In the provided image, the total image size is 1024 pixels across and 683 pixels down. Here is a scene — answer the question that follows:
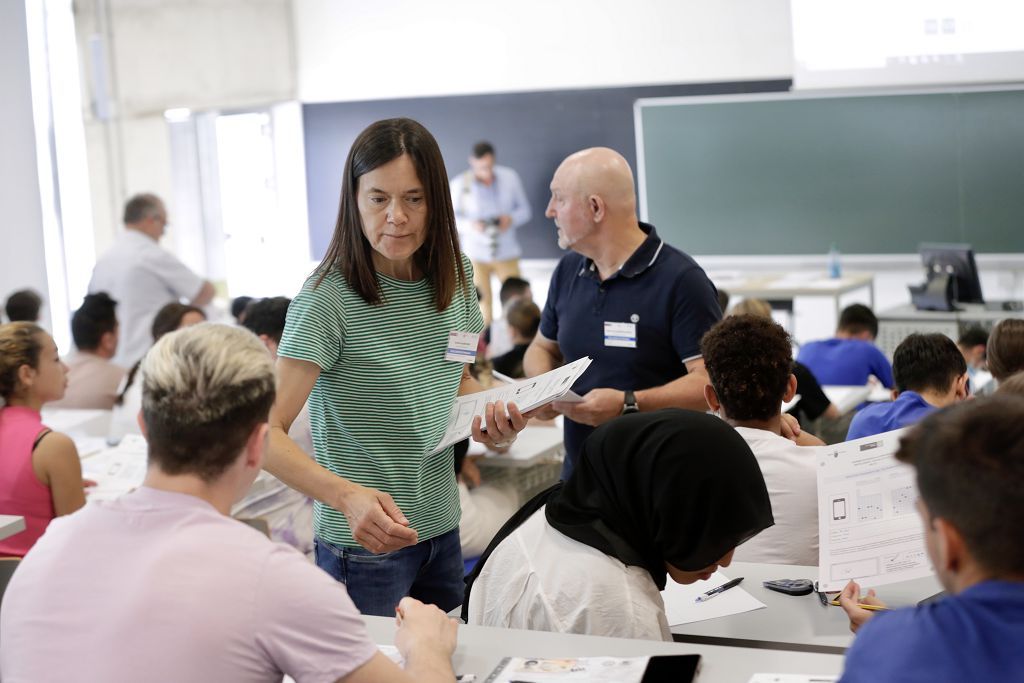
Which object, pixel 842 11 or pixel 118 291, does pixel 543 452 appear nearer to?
pixel 118 291

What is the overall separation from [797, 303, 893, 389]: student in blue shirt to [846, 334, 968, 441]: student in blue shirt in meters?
2.29

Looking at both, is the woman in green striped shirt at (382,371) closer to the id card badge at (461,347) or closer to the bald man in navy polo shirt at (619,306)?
the id card badge at (461,347)

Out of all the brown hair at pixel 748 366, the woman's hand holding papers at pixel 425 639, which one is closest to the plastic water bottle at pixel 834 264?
the brown hair at pixel 748 366

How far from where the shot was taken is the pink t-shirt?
132 cm

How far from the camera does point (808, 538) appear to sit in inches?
104

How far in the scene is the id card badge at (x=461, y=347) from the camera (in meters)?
2.48

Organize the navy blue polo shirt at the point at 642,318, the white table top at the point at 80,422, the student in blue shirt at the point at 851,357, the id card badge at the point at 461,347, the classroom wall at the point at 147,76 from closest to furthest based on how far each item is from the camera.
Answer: the id card badge at the point at 461,347
the navy blue polo shirt at the point at 642,318
the white table top at the point at 80,422
the student in blue shirt at the point at 851,357
the classroom wall at the point at 147,76

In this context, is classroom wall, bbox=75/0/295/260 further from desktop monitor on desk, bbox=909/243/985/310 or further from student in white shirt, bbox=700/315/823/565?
student in white shirt, bbox=700/315/823/565

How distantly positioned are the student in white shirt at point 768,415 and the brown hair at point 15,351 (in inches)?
83.7

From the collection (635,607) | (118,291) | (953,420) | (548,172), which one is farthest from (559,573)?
(548,172)

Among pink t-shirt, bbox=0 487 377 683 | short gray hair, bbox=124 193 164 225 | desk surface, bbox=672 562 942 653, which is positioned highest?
short gray hair, bbox=124 193 164 225

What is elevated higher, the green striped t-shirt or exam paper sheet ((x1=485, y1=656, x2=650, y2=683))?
the green striped t-shirt

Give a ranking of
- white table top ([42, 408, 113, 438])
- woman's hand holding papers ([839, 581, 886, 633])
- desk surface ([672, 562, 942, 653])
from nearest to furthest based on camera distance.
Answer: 1. woman's hand holding papers ([839, 581, 886, 633])
2. desk surface ([672, 562, 942, 653])
3. white table top ([42, 408, 113, 438])

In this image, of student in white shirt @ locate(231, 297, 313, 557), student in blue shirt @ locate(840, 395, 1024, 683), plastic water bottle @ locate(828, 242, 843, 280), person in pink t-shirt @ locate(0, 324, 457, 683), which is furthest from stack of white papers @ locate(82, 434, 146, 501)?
plastic water bottle @ locate(828, 242, 843, 280)
